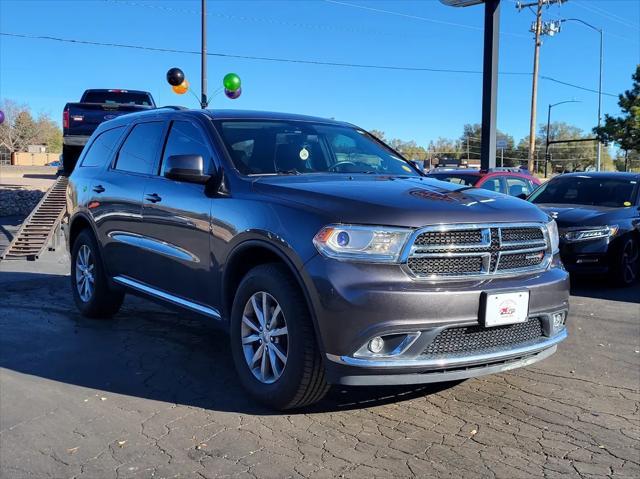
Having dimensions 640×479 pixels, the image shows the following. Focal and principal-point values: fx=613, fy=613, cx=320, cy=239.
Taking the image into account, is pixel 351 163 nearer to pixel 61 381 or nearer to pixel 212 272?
pixel 212 272

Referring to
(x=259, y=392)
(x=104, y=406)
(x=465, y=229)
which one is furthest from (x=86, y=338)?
(x=465, y=229)

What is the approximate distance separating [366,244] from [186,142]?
6.99 ft

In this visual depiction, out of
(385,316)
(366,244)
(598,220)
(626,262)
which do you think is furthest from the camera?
(626,262)

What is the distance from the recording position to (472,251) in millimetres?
3449

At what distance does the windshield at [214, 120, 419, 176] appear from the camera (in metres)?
4.43

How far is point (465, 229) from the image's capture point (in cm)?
344

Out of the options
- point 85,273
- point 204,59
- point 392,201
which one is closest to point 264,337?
point 392,201

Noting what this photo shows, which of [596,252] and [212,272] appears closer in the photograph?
[212,272]

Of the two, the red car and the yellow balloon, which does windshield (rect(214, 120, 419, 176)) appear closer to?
the red car

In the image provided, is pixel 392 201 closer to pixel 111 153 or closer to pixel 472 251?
pixel 472 251

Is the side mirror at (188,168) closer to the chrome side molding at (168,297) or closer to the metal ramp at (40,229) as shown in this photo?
the chrome side molding at (168,297)

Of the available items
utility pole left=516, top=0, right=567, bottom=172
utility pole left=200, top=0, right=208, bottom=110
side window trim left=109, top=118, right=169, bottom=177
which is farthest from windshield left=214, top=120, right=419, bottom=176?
utility pole left=516, top=0, right=567, bottom=172

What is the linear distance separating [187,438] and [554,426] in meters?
2.17

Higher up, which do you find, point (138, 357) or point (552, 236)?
point (552, 236)
